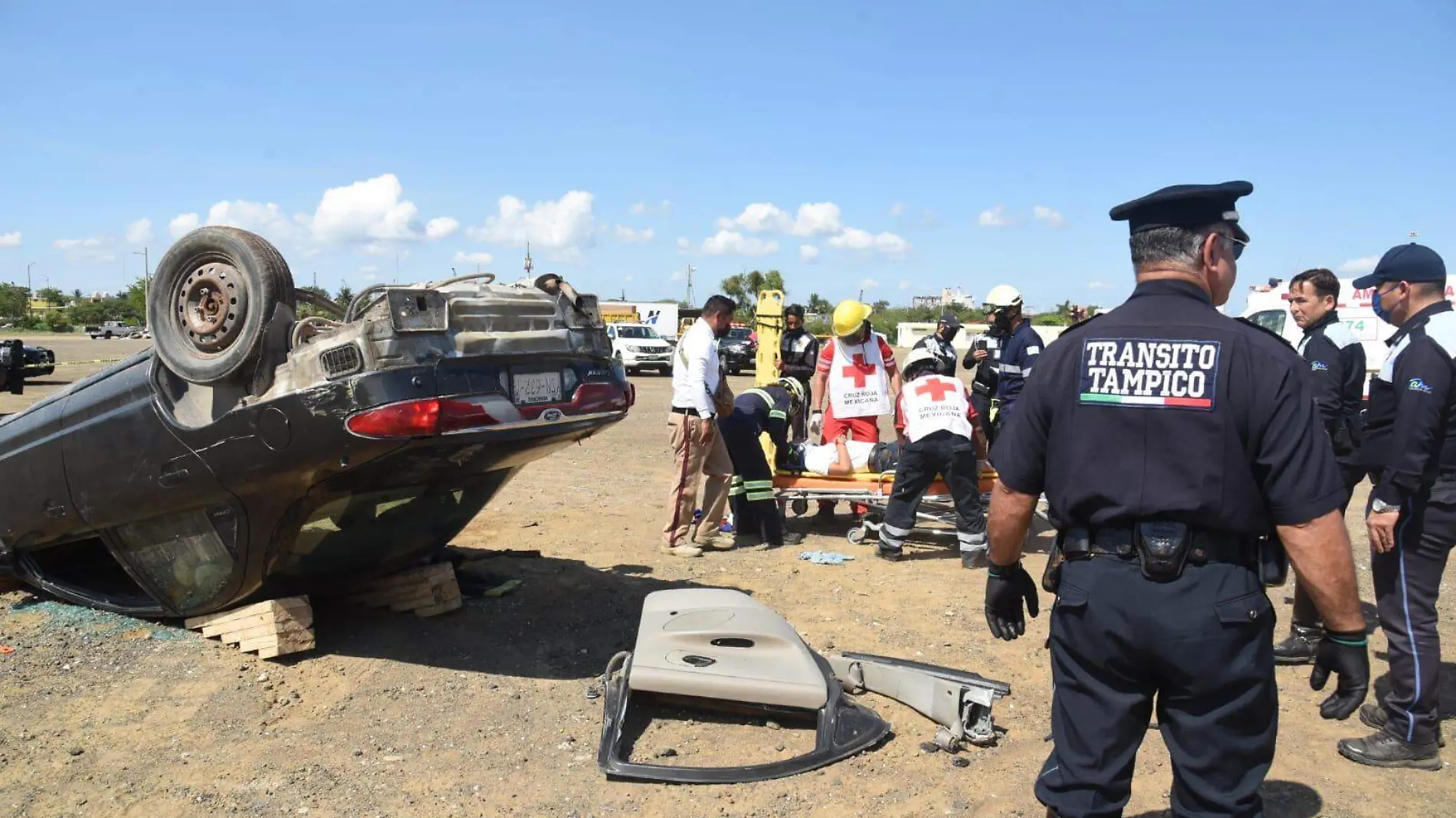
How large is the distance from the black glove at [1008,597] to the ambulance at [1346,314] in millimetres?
14741

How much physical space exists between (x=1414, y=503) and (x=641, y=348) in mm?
24300

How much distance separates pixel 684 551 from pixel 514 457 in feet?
9.93

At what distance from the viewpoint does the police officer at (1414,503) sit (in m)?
3.98

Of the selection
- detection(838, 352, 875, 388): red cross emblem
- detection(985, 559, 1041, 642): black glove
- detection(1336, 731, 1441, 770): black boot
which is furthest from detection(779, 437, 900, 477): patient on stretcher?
detection(985, 559, 1041, 642): black glove

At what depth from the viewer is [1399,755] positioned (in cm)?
409

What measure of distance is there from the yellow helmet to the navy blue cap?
→ 434cm

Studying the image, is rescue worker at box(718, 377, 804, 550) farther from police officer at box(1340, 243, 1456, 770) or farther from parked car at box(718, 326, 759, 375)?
parked car at box(718, 326, 759, 375)

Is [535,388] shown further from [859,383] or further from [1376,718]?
[859,383]

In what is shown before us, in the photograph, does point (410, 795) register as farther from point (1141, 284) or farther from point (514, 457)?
point (1141, 284)

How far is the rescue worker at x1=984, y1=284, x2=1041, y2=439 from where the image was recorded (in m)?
8.17

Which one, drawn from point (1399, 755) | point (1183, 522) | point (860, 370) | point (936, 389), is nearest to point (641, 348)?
point (860, 370)

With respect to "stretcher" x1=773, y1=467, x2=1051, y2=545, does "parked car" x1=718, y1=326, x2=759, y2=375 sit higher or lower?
higher

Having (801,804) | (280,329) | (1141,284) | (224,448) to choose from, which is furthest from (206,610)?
(1141,284)

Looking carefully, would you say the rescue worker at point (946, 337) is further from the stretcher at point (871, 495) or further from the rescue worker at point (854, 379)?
the stretcher at point (871, 495)
